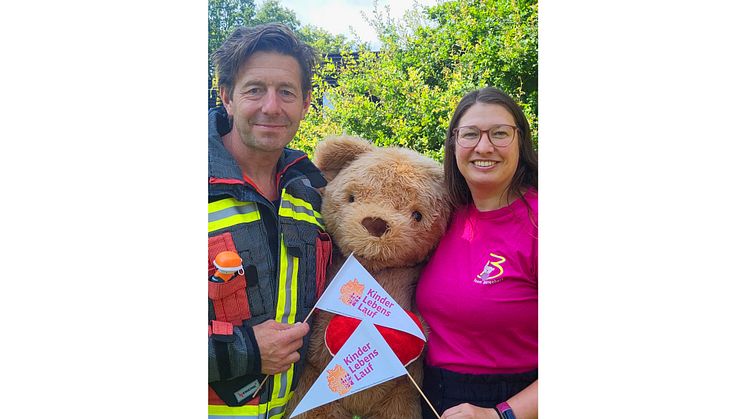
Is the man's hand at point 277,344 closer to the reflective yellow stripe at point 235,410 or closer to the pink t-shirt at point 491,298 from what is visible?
the reflective yellow stripe at point 235,410

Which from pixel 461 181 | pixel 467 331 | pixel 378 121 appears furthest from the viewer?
pixel 378 121

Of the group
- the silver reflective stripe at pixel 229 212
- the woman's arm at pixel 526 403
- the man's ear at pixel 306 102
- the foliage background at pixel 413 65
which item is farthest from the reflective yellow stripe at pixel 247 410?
the man's ear at pixel 306 102

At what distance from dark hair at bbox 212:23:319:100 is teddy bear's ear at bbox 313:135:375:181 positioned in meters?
0.20

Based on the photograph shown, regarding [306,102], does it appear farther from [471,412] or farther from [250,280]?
[471,412]

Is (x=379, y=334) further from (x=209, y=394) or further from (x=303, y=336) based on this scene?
(x=209, y=394)

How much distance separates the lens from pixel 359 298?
200cm

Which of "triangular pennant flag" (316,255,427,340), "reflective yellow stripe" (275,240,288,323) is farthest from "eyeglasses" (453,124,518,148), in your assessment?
"reflective yellow stripe" (275,240,288,323)

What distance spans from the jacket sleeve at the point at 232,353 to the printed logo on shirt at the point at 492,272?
2.46ft

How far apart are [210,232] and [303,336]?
461mm

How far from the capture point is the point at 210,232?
1944 millimetres

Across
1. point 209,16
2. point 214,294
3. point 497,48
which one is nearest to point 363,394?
point 214,294

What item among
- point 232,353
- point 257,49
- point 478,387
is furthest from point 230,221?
point 478,387

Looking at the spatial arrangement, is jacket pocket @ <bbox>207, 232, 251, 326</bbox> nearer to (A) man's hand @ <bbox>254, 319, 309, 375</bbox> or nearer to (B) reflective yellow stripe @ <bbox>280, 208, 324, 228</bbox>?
(A) man's hand @ <bbox>254, 319, 309, 375</bbox>

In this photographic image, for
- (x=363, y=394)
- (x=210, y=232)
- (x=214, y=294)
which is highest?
(x=210, y=232)
